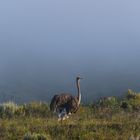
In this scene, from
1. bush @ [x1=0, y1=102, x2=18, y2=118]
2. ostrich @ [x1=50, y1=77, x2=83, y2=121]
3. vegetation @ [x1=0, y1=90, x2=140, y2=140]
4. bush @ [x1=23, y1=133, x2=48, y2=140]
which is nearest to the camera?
bush @ [x1=23, y1=133, x2=48, y2=140]

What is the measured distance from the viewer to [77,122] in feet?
71.3

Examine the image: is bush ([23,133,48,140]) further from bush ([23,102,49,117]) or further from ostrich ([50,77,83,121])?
bush ([23,102,49,117])

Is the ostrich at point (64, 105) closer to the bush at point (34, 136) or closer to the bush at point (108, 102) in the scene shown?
the bush at point (108, 102)

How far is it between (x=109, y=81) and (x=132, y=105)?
116 feet

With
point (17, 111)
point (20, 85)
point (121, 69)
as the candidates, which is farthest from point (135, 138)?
point (121, 69)

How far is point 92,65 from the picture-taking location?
259 feet

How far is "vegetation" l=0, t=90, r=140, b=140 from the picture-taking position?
65.9 ft

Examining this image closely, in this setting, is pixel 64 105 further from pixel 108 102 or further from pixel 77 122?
pixel 108 102

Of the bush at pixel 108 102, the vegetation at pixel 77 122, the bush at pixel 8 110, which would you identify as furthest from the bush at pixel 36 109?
the bush at pixel 108 102

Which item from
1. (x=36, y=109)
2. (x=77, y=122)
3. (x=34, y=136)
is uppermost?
(x=36, y=109)

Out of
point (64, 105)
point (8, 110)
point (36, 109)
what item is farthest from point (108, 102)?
point (64, 105)

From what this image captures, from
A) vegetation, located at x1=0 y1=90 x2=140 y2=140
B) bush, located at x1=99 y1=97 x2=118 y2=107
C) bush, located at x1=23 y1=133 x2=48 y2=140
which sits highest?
bush, located at x1=99 y1=97 x2=118 y2=107

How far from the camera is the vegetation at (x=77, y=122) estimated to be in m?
20.1

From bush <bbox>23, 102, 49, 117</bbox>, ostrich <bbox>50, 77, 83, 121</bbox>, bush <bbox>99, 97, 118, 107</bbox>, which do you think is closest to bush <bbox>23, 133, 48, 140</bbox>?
ostrich <bbox>50, 77, 83, 121</bbox>
